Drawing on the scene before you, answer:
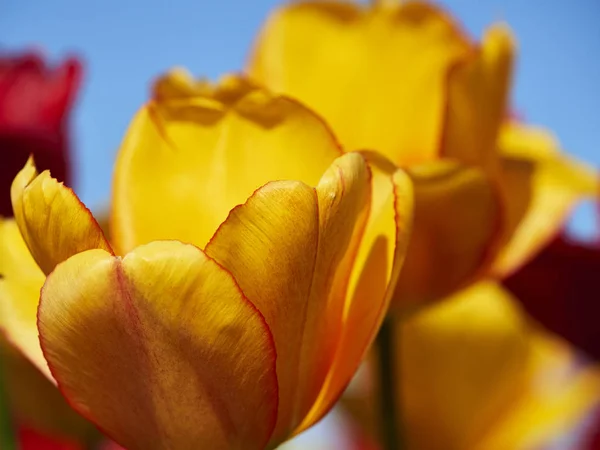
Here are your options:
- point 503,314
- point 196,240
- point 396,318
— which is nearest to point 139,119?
point 196,240

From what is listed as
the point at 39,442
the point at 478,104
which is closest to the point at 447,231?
the point at 478,104

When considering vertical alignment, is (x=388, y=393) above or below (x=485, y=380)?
above

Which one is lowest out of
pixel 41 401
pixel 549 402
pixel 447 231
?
pixel 549 402

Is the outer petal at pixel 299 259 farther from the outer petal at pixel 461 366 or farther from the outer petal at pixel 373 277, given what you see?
the outer petal at pixel 461 366

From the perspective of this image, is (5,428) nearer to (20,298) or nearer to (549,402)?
(20,298)

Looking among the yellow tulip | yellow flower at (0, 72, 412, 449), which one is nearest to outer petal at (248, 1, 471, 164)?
yellow flower at (0, 72, 412, 449)

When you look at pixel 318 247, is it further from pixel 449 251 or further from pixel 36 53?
pixel 36 53

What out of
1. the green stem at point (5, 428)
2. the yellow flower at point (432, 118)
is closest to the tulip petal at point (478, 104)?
the yellow flower at point (432, 118)
